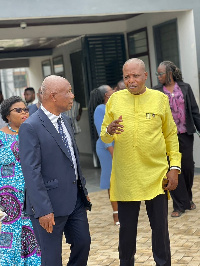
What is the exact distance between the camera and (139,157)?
4.59 meters

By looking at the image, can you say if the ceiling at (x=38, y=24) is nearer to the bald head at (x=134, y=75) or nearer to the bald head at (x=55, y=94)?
the bald head at (x=134, y=75)

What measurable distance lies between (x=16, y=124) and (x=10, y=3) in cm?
400

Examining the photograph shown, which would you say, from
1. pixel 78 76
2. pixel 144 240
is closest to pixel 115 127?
pixel 144 240

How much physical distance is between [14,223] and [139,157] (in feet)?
4.81

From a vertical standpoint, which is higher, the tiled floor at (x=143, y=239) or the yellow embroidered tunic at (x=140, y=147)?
the yellow embroidered tunic at (x=140, y=147)

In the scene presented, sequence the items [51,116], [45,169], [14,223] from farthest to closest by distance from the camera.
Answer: [14,223] < [51,116] < [45,169]

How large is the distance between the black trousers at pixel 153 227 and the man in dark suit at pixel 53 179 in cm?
45

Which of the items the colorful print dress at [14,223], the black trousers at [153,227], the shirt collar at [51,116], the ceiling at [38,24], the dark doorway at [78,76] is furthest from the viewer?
the dark doorway at [78,76]

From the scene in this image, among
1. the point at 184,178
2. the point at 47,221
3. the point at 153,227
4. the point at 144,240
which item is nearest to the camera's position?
the point at 47,221

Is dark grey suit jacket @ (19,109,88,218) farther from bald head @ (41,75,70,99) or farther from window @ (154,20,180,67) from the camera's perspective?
window @ (154,20,180,67)

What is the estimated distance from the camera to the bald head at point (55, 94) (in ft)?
13.9

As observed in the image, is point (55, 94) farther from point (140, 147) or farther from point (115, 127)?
point (140, 147)

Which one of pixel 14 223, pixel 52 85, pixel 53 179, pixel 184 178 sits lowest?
pixel 184 178

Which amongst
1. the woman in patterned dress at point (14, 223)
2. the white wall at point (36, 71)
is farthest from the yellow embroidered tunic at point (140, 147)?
the white wall at point (36, 71)
